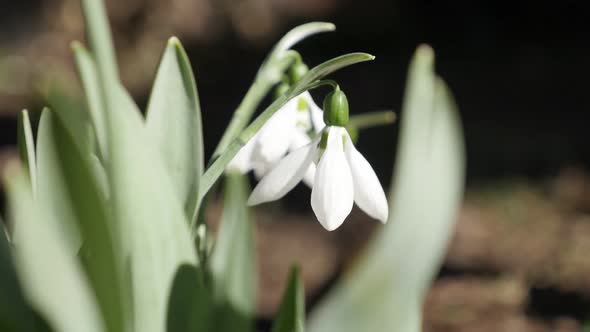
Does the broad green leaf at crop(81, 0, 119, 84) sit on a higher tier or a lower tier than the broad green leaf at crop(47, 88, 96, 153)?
higher

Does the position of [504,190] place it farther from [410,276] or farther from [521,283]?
[410,276]

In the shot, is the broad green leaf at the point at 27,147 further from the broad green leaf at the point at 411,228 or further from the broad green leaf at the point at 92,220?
the broad green leaf at the point at 411,228

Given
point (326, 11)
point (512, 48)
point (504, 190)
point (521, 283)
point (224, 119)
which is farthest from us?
point (512, 48)

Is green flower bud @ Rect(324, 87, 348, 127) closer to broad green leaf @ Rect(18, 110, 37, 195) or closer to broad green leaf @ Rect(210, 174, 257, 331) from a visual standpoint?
broad green leaf @ Rect(210, 174, 257, 331)

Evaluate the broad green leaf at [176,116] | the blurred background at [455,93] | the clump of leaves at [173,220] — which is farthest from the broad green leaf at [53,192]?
the blurred background at [455,93]

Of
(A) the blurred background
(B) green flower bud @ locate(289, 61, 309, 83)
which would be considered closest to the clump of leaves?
(B) green flower bud @ locate(289, 61, 309, 83)

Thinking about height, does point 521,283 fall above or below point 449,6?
below

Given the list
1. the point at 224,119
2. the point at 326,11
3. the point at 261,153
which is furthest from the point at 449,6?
the point at 261,153
